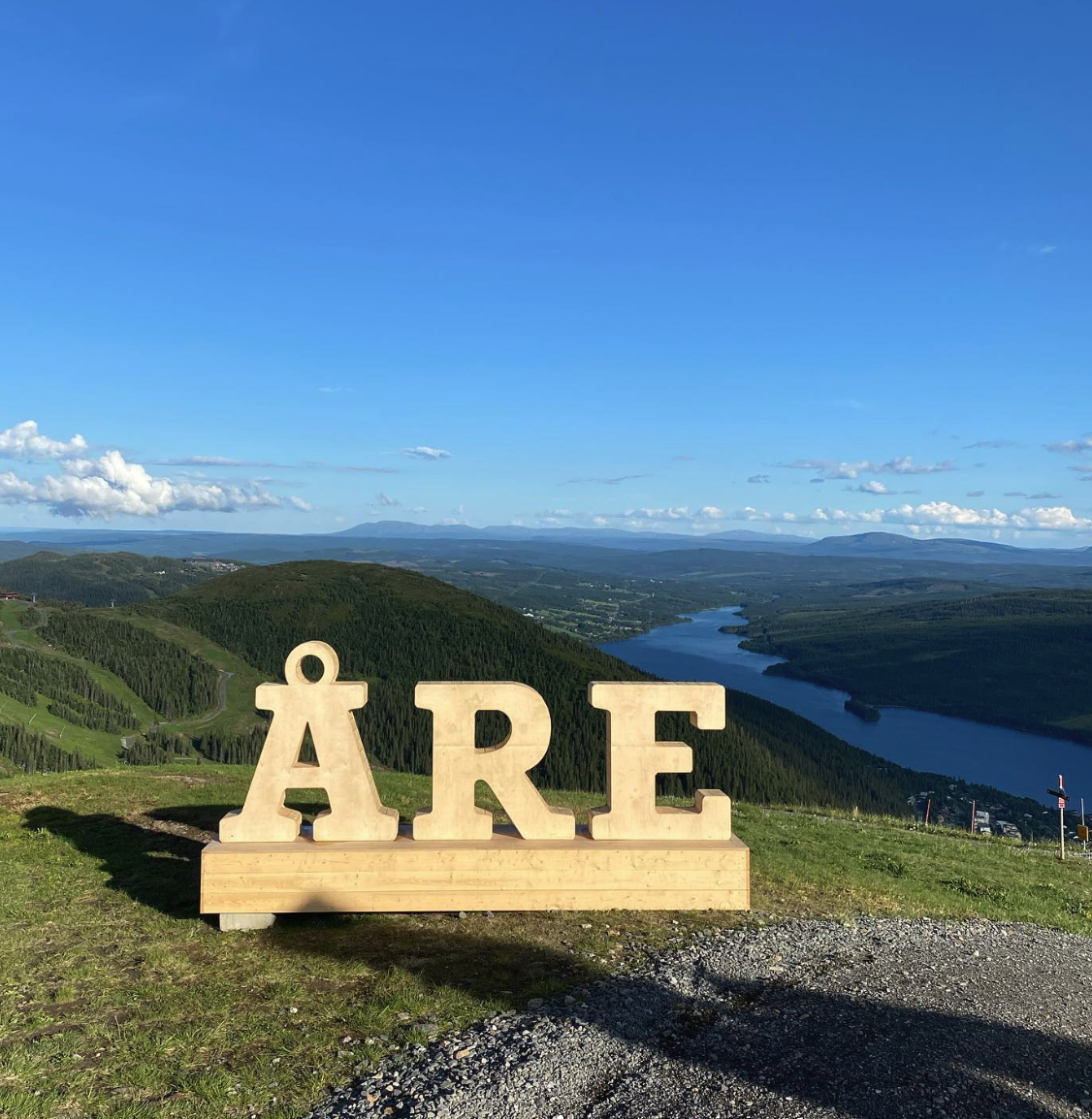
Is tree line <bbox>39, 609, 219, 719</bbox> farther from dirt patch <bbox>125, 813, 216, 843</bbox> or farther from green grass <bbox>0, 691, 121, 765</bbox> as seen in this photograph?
dirt patch <bbox>125, 813, 216, 843</bbox>

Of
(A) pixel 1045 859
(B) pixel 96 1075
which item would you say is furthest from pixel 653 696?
(A) pixel 1045 859

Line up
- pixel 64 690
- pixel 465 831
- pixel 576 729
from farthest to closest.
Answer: pixel 64 690 → pixel 576 729 → pixel 465 831

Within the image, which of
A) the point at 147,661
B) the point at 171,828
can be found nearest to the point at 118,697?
the point at 147,661

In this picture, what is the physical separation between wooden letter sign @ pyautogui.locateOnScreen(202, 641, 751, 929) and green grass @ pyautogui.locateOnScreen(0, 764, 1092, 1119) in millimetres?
518

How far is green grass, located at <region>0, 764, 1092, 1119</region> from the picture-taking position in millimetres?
10086

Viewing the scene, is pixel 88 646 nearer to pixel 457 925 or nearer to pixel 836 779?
pixel 836 779

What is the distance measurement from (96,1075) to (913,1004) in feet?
37.8

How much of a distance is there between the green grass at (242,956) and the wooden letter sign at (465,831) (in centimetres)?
52

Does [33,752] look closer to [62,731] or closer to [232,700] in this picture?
[62,731]

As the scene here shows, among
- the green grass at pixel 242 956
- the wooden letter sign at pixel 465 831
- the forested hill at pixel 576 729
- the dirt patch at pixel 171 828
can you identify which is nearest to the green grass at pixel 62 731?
the forested hill at pixel 576 729

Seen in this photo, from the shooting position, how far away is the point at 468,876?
15.7m

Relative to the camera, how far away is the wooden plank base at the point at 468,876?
15.3 metres

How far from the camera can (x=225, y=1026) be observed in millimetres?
11273

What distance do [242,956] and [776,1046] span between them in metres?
9.07
